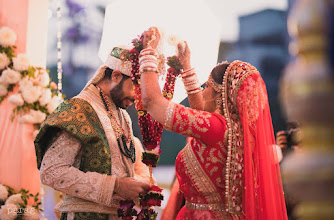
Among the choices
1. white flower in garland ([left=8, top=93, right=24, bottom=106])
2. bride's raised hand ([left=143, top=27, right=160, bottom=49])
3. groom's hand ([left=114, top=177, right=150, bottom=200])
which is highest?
white flower in garland ([left=8, top=93, right=24, bottom=106])

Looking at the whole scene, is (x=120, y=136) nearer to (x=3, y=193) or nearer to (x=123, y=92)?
(x=123, y=92)

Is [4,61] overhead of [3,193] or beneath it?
overhead

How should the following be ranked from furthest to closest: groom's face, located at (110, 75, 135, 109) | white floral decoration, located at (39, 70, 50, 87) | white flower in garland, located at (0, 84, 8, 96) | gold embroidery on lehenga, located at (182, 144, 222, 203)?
white floral decoration, located at (39, 70, 50, 87), white flower in garland, located at (0, 84, 8, 96), groom's face, located at (110, 75, 135, 109), gold embroidery on lehenga, located at (182, 144, 222, 203)

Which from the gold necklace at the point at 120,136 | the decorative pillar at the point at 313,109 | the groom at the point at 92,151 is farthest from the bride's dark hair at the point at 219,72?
the decorative pillar at the point at 313,109

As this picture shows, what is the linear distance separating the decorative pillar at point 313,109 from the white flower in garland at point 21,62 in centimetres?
377

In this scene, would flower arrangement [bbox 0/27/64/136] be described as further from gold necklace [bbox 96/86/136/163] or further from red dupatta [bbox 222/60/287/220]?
red dupatta [bbox 222/60/287/220]

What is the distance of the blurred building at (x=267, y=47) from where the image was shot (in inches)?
145

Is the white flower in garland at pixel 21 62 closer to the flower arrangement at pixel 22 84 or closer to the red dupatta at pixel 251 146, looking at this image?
the flower arrangement at pixel 22 84

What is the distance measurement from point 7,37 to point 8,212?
1837 mm

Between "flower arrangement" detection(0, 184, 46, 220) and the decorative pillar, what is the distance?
3.65 m

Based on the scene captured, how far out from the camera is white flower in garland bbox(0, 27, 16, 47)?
378 centimetres

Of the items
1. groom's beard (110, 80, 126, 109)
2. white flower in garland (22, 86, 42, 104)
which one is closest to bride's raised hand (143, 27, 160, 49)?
groom's beard (110, 80, 126, 109)

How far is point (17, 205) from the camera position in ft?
11.9

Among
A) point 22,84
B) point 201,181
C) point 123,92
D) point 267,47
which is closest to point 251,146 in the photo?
point 201,181
